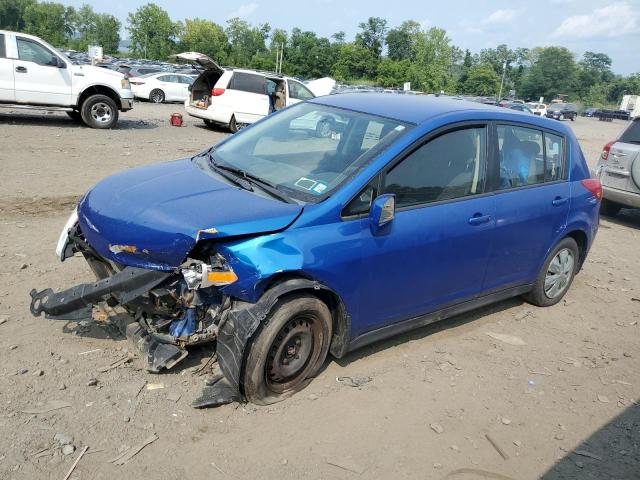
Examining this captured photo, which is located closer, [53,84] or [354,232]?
[354,232]

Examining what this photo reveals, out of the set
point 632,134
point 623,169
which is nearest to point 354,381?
point 623,169

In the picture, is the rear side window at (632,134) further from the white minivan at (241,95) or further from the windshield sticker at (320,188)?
the white minivan at (241,95)

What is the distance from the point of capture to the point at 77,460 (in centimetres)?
283

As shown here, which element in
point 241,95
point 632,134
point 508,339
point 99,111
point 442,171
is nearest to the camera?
point 442,171

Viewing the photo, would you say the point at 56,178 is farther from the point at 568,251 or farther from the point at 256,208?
the point at 568,251

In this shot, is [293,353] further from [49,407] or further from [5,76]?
[5,76]

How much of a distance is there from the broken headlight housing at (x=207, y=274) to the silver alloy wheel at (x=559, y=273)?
3.36 metres

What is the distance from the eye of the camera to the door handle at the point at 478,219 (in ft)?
13.5

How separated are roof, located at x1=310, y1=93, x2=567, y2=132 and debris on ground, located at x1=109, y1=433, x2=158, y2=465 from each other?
103 inches

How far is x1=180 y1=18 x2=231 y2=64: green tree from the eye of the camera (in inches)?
3800

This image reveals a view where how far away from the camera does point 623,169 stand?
884 cm

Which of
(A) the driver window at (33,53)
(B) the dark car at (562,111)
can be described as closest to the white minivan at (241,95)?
(A) the driver window at (33,53)

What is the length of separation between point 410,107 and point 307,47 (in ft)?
335

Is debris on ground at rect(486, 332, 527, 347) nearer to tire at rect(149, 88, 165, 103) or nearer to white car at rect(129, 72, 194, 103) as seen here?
white car at rect(129, 72, 194, 103)
